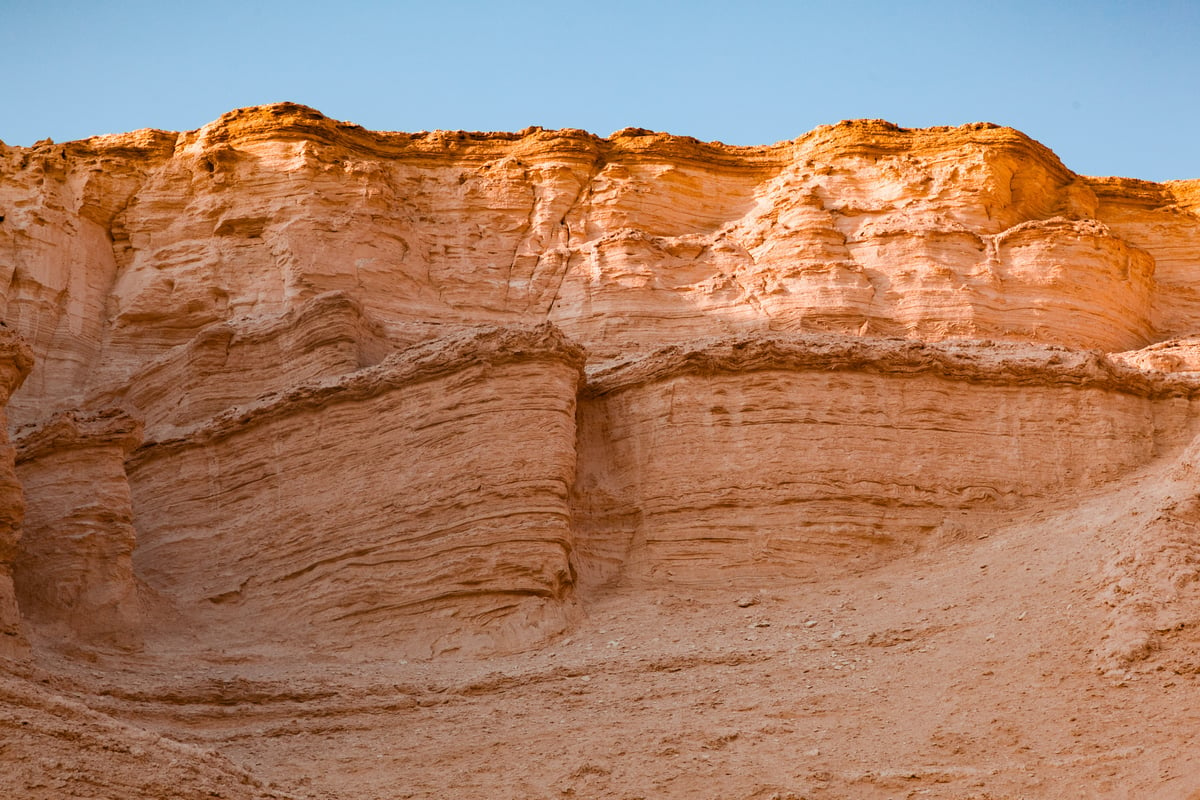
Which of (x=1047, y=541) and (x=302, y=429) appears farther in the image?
(x=302, y=429)

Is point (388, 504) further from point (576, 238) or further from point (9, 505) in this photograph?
point (576, 238)

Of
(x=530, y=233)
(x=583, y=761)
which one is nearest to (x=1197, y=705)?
(x=583, y=761)

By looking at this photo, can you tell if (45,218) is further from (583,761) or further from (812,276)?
(583,761)

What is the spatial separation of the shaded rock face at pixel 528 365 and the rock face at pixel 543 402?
0.19 ft

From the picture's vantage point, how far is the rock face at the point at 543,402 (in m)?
17.5

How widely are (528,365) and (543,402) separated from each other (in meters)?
0.59

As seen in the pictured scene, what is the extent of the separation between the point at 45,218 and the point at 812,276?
14.0m

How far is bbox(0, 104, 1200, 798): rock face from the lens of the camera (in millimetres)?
17469

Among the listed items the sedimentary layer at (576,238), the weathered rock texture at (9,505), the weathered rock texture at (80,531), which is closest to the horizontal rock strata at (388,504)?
the weathered rock texture at (80,531)

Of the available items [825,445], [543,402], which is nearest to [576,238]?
[543,402]

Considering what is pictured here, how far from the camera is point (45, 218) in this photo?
93.5ft

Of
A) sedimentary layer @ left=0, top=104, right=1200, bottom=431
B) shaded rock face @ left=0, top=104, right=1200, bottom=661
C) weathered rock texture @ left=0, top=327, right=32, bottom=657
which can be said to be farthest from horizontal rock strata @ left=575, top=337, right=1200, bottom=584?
weathered rock texture @ left=0, top=327, right=32, bottom=657

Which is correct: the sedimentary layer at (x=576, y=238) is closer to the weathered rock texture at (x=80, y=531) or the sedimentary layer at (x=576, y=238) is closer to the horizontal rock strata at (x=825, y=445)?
the horizontal rock strata at (x=825, y=445)

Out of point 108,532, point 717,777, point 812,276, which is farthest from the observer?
Answer: point 812,276
